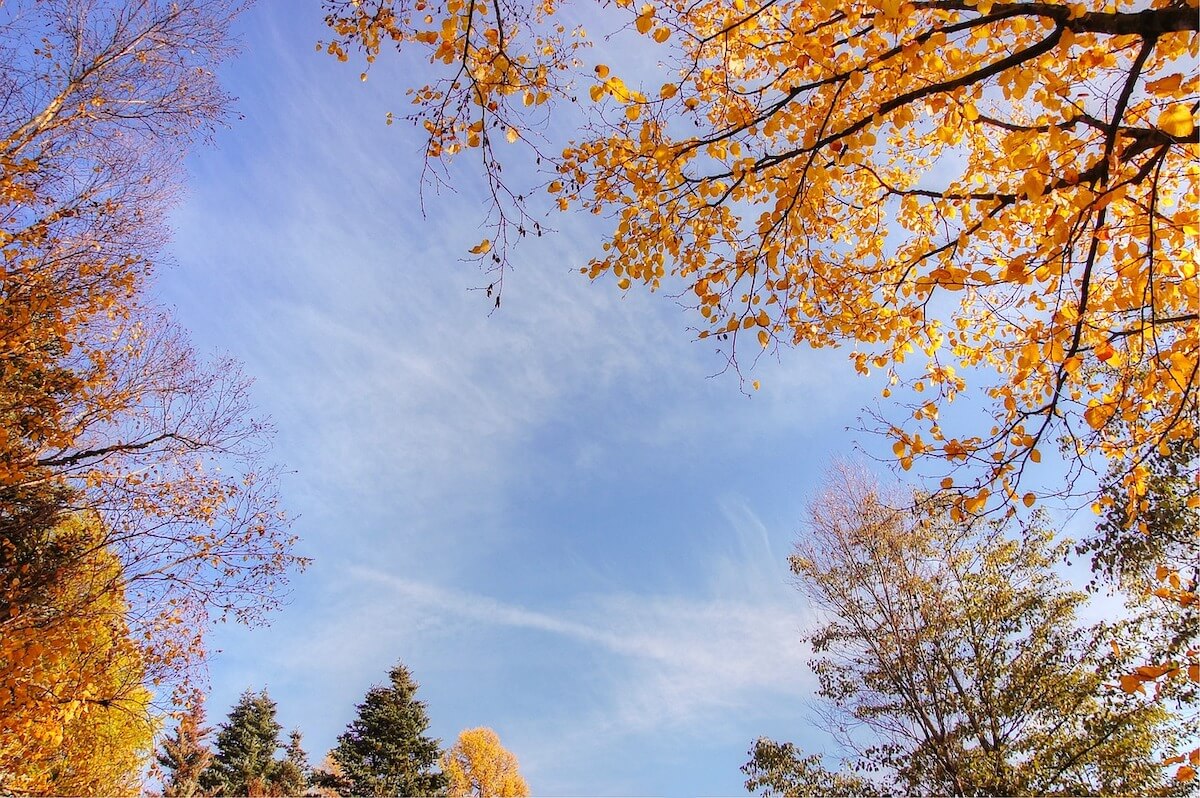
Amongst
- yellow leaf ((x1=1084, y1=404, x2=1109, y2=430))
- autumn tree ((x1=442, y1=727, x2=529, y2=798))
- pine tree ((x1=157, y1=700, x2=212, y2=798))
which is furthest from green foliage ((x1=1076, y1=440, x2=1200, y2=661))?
autumn tree ((x1=442, y1=727, x2=529, y2=798))

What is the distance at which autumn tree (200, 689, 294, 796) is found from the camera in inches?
936

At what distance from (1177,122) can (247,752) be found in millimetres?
32965

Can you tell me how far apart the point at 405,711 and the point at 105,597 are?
16.6 metres

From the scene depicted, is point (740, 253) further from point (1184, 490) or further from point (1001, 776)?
point (1001, 776)

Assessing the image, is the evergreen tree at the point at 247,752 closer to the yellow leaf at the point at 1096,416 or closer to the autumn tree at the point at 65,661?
the autumn tree at the point at 65,661

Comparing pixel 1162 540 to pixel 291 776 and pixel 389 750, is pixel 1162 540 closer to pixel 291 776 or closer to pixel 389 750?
pixel 389 750

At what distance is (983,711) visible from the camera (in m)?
8.59

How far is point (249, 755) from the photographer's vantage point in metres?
24.9

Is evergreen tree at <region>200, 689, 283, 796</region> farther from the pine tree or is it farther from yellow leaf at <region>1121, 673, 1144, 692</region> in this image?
yellow leaf at <region>1121, 673, 1144, 692</region>

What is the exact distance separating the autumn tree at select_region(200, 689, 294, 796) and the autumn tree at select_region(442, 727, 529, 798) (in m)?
15.7

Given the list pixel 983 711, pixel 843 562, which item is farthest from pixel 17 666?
pixel 983 711

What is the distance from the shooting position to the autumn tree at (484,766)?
3997 centimetres

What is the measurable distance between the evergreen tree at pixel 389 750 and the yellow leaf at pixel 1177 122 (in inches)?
974

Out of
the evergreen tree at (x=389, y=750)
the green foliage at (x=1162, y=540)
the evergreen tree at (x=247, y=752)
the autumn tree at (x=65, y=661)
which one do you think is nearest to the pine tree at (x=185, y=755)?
the evergreen tree at (x=247, y=752)
